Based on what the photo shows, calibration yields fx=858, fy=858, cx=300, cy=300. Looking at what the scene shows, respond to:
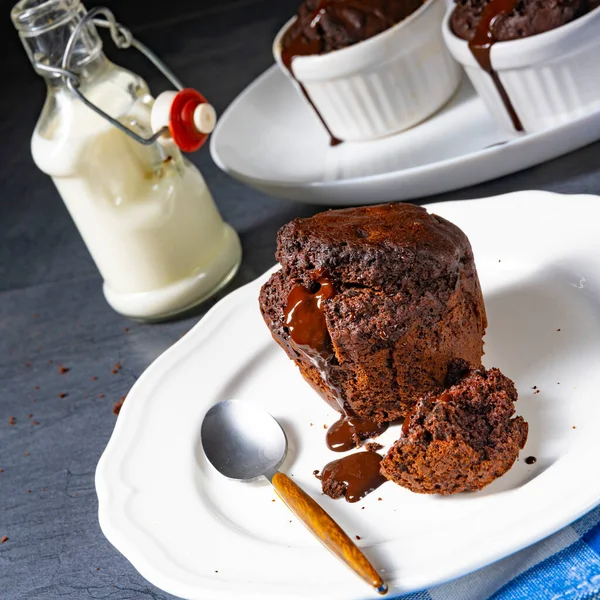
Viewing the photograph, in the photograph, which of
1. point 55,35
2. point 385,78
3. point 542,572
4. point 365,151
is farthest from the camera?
point 365,151

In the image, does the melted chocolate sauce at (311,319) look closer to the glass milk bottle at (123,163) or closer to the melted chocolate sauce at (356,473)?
the melted chocolate sauce at (356,473)

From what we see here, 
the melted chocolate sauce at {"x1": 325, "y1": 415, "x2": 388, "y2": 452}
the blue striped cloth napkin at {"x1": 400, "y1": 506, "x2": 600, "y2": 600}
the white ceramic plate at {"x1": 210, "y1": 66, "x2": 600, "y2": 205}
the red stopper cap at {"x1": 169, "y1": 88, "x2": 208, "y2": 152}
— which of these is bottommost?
the white ceramic plate at {"x1": 210, "y1": 66, "x2": 600, "y2": 205}

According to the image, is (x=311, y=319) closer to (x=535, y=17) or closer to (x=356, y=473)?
(x=356, y=473)

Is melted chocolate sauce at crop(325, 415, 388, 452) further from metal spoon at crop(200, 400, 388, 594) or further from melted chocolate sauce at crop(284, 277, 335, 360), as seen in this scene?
melted chocolate sauce at crop(284, 277, 335, 360)

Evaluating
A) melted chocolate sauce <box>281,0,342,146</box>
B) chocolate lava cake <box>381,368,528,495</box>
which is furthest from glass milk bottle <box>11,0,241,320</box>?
chocolate lava cake <box>381,368,528,495</box>

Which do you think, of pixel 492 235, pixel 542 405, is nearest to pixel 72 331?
pixel 492 235

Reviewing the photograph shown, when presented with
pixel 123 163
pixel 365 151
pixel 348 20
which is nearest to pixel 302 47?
pixel 348 20
